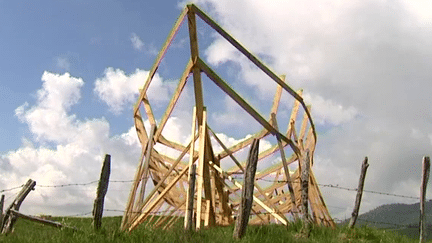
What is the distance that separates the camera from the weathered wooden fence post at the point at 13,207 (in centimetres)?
1246

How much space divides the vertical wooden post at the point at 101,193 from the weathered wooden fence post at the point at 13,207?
3.49 meters

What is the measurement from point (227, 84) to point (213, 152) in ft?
8.07

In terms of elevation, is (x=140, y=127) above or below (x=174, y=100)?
below

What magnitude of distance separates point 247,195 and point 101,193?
3.09 metres

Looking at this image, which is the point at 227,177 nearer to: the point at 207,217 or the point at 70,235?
the point at 207,217

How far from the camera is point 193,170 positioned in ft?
38.9

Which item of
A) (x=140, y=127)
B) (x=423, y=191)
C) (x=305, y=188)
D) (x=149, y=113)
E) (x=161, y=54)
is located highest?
(x=161, y=54)

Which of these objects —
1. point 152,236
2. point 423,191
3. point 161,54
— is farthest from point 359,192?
point 161,54

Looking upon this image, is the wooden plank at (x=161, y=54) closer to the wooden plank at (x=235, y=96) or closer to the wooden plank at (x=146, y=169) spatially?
the wooden plank at (x=235, y=96)

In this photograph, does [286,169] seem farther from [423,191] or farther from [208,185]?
[423,191]

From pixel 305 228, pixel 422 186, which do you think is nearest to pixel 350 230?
pixel 305 228

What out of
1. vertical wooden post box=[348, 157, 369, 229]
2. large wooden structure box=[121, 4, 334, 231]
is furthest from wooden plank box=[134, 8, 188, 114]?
vertical wooden post box=[348, 157, 369, 229]

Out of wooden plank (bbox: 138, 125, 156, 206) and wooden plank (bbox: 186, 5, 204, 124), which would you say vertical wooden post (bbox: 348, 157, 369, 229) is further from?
wooden plank (bbox: 138, 125, 156, 206)

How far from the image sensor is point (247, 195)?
418 inches
